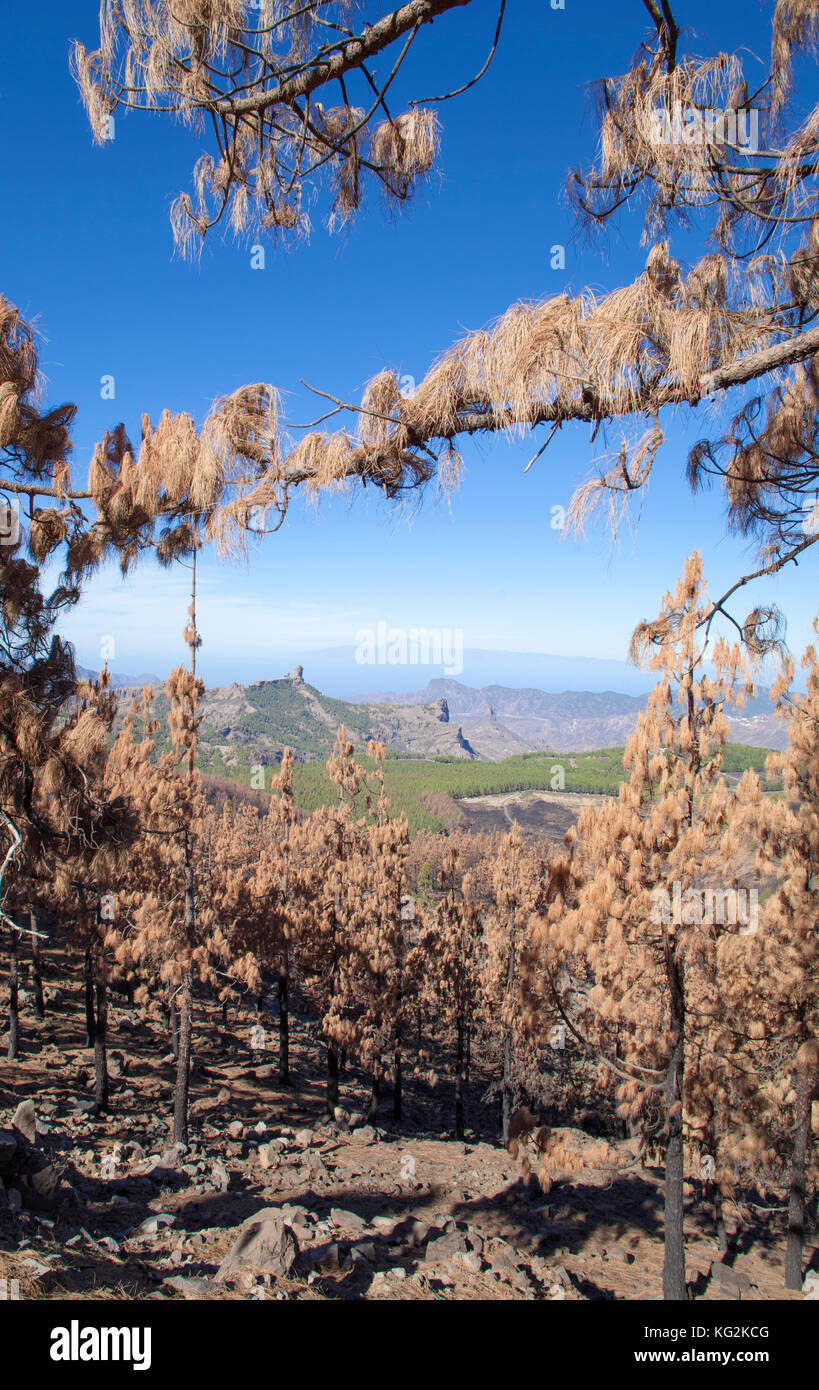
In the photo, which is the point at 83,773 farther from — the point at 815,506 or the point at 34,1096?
the point at 34,1096

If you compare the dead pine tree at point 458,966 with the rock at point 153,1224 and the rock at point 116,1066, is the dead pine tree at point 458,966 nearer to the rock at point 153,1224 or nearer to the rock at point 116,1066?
the rock at point 116,1066

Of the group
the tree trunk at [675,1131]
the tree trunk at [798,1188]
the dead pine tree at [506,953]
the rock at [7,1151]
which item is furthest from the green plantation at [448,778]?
the tree trunk at [675,1131]

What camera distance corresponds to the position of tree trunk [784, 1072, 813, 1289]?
9.27 metres

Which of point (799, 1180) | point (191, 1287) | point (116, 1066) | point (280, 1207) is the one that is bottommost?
point (116, 1066)

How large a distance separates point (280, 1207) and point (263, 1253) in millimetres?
3337

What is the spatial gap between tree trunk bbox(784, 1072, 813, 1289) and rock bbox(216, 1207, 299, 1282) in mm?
7147

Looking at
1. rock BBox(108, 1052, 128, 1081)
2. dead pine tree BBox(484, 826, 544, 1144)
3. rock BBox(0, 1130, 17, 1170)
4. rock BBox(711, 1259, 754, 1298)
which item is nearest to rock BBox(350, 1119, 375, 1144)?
Answer: dead pine tree BBox(484, 826, 544, 1144)

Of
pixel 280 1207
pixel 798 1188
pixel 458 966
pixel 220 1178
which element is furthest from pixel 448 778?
pixel 280 1207

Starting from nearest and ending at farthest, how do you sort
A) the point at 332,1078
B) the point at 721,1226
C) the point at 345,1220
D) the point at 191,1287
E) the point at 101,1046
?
the point at 191,1287 < the point at 345,1220 < the point at 721,1226 < the point at 101,1046 < the point at 332,1078

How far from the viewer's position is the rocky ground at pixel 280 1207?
5867 millimetres

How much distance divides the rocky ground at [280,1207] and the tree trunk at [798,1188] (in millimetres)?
543

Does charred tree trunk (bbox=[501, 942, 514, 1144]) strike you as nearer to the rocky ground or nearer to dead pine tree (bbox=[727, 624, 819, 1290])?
the rocky ground

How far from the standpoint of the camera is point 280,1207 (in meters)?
8.76

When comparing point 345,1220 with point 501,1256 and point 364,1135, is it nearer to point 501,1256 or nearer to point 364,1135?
point 501,1256
